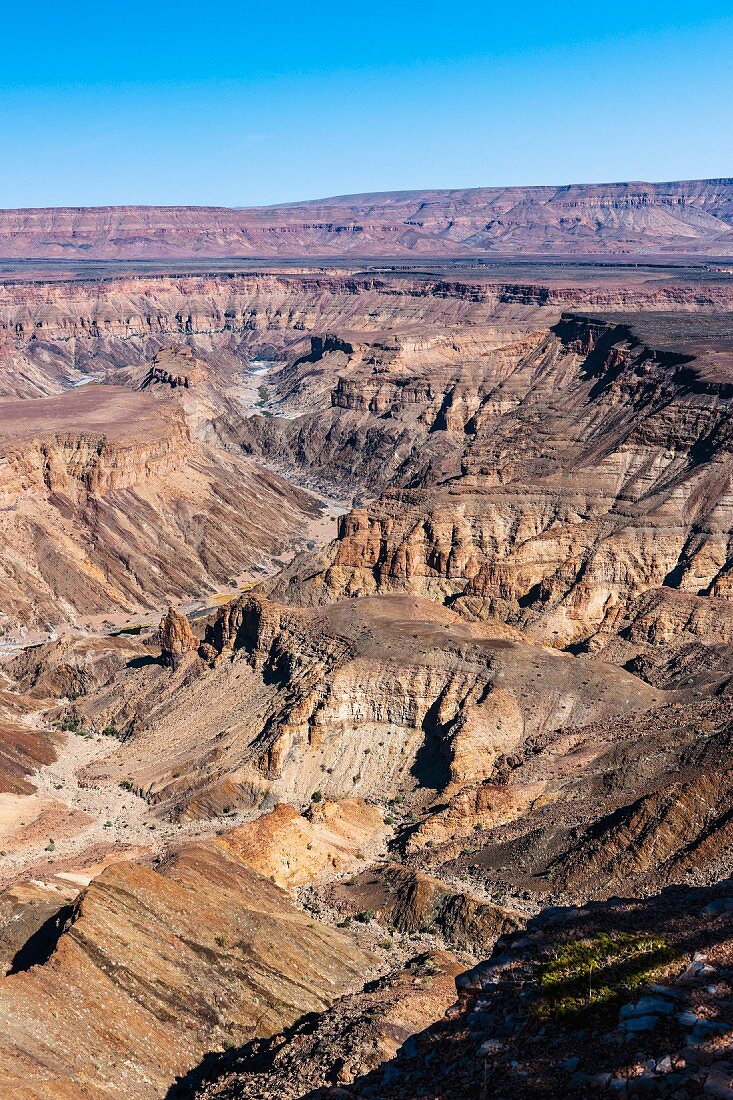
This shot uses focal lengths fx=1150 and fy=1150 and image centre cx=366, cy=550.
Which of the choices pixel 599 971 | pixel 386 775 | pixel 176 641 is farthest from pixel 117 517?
pixel 599 971

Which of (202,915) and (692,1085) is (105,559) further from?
(692,1085)

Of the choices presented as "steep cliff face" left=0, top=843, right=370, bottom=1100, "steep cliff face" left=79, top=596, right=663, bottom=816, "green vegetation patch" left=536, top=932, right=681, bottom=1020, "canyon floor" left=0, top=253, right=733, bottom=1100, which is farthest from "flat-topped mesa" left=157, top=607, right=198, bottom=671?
"green vegetation patch" left=536, top=932, right=681, bottom=1020

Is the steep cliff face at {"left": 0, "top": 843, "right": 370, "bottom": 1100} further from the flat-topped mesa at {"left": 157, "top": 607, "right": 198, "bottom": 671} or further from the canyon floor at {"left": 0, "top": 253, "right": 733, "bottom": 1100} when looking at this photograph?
the flat-topped mesa at {"left": 157, "top": 607, "right": 198, "bottom": 671}

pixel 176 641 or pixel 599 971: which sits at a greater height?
pixel 599 971

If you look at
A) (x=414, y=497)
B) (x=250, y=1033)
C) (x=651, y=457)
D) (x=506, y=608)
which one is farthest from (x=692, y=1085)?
(x=651, y=457)

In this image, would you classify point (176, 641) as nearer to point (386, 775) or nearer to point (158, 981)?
point (386, 775)

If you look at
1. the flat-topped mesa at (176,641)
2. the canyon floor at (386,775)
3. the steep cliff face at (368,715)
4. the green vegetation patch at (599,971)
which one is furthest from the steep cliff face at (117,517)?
the green vegetation patch at (599,971)
